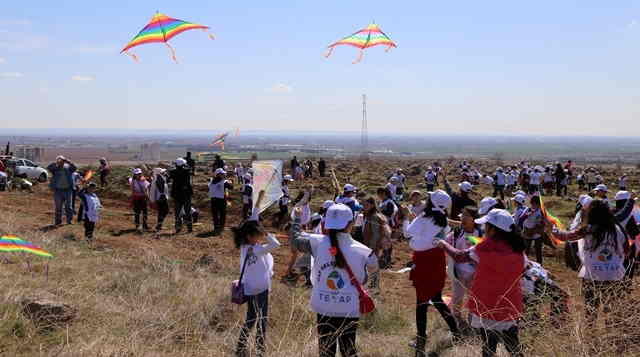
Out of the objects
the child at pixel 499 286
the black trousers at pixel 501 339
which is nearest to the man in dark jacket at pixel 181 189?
the child at pixel 499 286

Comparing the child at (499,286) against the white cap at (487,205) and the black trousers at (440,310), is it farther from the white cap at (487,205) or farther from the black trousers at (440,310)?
the white cap at (487,205)

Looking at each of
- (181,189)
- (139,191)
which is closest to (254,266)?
(181,189)

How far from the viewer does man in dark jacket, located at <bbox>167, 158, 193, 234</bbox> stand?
46.7 ft

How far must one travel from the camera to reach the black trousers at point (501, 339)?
178 inches

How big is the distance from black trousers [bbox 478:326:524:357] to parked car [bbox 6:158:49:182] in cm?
2686

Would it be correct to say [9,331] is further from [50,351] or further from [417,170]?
[417,170]

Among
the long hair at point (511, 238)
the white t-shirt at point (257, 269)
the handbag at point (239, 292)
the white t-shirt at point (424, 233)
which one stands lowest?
the handbag at point (239, 292)

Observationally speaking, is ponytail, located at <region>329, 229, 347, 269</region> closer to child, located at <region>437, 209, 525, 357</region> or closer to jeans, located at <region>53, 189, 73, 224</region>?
child, located at <region>437, 209, 525, 357</region>

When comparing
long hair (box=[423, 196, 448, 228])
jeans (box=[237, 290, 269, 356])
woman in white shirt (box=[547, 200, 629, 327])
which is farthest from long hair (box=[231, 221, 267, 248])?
woman in white shirt (box=[547, 200, 629, 327])

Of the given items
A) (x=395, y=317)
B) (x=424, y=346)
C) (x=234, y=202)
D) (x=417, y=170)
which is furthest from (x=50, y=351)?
(x=417, y=170)

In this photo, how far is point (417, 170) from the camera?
48.6 m

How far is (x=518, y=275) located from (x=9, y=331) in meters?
4.34

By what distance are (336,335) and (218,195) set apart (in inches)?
409

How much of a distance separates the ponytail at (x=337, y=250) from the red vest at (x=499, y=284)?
111 centimetres
